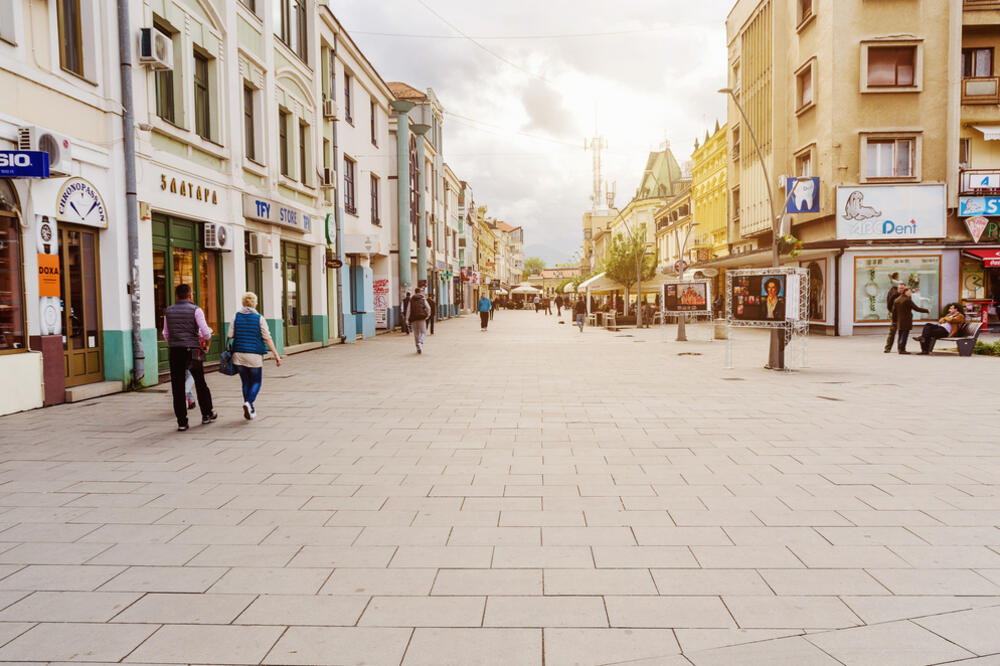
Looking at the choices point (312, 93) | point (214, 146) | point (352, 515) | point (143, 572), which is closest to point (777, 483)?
point (352, 515)

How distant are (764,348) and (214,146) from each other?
606 inches

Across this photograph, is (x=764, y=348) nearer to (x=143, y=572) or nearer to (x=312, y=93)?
(x=312, y=93)

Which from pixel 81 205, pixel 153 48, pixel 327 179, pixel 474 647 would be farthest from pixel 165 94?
pixel 474 647

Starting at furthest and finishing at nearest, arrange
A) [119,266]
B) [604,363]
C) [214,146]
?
1. [604,363]
2. [214,146]
3. [119,266]

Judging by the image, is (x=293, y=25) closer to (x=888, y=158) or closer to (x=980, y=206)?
(x=888, y=158)

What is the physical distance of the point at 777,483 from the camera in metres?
5.71

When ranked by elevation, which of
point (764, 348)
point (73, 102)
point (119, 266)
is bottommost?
point (764, 348)

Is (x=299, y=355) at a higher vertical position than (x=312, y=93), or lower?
lower

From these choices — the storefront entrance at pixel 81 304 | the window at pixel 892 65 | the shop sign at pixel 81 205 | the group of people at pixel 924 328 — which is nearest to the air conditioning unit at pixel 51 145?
the shop sign at pixel 81 205

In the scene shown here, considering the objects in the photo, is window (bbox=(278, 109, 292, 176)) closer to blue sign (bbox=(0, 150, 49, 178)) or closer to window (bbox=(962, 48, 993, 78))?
blue sign (bbox=(0, 150, 49, 178))

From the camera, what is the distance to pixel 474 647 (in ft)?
10.1

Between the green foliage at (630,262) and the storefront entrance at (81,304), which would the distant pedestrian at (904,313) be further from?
the storefront entrance at (81,304)

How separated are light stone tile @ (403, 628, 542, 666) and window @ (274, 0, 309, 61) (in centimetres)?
1868

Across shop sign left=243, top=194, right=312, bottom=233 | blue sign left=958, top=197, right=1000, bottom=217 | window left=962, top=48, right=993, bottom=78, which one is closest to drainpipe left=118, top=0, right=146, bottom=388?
shop sign left=243, top=194, right=312, bottom=233
